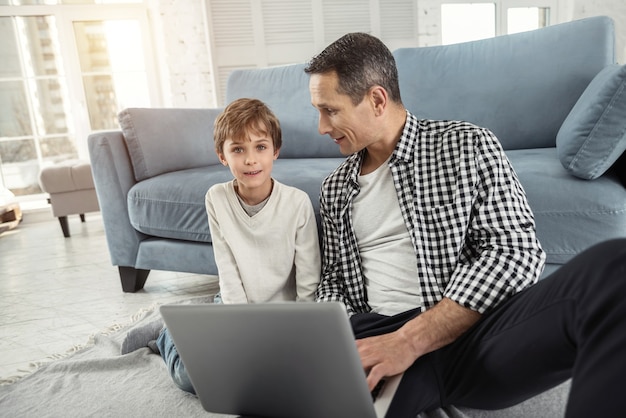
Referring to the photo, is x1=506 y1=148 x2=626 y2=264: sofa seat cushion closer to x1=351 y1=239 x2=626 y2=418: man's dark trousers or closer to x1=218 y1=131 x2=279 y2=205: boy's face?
x1=351 y1=239 x2=626 y2=418: man's dark trousers

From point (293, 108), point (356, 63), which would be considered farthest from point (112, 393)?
point (293, 108)

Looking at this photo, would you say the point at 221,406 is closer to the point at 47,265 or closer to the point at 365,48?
the point at 365,48

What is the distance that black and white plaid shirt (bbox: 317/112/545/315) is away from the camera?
34.4 inches

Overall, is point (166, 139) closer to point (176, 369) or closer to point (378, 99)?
point (176, 369)

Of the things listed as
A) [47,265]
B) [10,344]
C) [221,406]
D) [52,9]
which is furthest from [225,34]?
[221,406]

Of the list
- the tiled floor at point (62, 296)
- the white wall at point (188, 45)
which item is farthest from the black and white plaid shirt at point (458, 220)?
the white wall at point (188, 45)

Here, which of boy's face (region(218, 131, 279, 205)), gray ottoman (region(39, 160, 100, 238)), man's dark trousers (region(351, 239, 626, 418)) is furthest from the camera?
gray ottoman (region(39, 160, 100, 238))

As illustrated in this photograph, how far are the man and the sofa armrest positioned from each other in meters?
1.22

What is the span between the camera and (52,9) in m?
4.39

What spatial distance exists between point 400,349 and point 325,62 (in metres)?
0.60

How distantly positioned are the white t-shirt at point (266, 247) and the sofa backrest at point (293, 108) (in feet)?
3.46

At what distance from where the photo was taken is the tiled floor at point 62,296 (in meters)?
1.78

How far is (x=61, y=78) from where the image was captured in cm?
456

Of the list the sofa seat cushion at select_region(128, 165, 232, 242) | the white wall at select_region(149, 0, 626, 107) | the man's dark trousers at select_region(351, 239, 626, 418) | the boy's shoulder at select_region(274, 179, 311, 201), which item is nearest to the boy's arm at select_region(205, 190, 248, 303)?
the boy's shoulder at select_region(274, 179, 311, 201)
